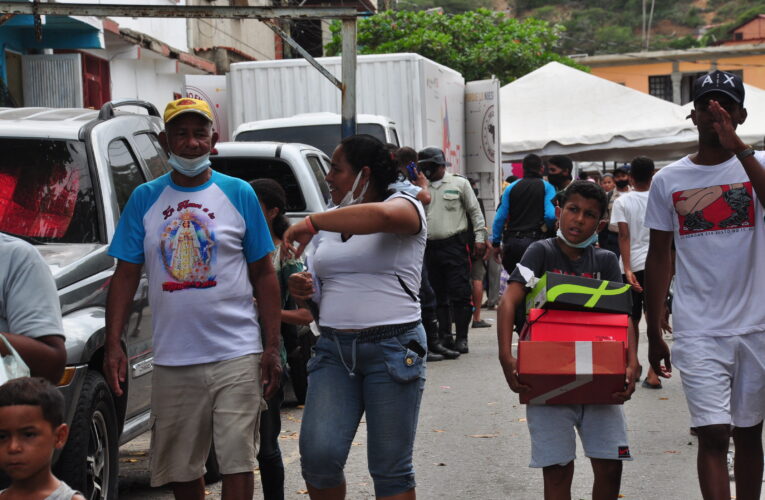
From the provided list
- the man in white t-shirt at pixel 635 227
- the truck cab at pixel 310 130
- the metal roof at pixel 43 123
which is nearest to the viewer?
the metal roof at pixel 43 123

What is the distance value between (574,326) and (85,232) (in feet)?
8.46

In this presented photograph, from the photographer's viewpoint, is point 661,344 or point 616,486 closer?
point 616,486

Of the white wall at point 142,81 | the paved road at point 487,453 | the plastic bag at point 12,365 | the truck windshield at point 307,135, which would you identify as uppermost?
the white wall at point 142,81

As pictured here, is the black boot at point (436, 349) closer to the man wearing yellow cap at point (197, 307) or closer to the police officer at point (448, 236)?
the police officer at point (448, 236)

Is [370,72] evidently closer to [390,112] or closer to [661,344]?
[390,112]

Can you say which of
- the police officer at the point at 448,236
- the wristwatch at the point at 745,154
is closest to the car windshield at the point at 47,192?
the wristwatch at the point at 745,154

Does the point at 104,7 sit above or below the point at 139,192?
above

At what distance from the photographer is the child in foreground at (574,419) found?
5.15 meters

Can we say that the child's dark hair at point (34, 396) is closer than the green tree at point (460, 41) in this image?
Yes

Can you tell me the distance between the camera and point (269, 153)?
10.7 metres

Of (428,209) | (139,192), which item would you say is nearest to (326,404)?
(139,192)

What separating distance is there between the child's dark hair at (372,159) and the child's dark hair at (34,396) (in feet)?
6.22

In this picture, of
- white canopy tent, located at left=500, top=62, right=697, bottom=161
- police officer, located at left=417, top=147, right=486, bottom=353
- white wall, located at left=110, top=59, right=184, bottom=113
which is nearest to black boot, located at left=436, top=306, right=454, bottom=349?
police officer, located at left=417, top=147, right=486, bottom=353

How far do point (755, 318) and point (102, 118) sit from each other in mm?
3666
